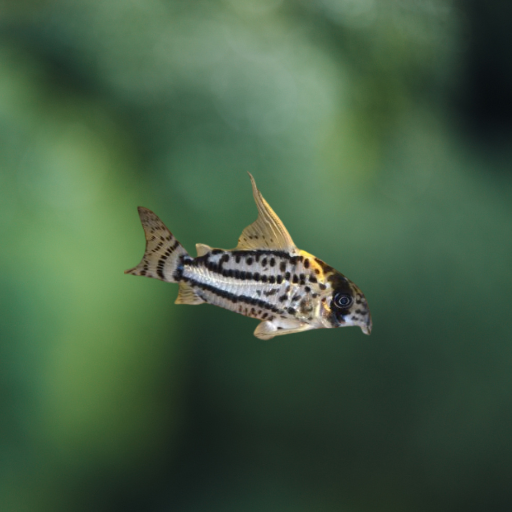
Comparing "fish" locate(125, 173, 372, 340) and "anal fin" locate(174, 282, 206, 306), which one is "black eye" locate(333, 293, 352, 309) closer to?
"fish" locate(125, 173, 372, 340)

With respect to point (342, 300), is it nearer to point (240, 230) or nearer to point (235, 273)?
point (235, 273)

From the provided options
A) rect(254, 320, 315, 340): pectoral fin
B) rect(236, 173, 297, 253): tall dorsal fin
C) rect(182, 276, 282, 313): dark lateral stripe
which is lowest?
rect(254, 320, 315, 340): pectoral fin

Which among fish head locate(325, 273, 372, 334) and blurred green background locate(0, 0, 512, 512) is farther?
blurred green background locate(0, 0, 512, 512)

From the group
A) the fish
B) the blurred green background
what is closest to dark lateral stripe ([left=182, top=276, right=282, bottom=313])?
the fish

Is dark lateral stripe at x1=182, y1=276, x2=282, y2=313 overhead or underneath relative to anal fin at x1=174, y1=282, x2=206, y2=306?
overhead

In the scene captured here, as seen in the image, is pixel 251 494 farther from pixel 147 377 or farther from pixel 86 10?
pixel 86 10

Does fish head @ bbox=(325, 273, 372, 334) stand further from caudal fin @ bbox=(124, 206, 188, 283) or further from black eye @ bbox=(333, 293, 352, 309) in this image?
caudal fin @ bbox=(124, 206, 188, 283)

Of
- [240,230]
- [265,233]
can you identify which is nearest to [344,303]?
[265,233]
